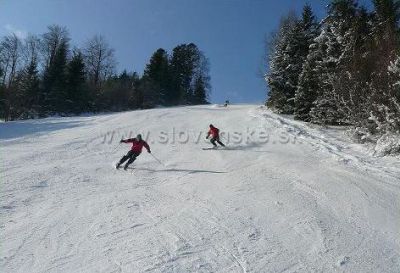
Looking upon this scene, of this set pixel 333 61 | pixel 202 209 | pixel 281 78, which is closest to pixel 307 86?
pixel 333 61

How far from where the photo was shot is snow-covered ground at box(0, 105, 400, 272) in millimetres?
8453

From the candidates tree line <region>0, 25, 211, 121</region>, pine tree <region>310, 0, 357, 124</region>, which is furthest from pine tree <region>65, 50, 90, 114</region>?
pine tree <region>310, 0, 357, 124</region>

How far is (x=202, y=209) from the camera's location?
11422mm

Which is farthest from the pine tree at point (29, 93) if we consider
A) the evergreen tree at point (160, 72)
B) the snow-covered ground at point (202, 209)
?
the snow-covered ground at point (202, 209)

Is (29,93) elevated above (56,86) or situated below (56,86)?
below

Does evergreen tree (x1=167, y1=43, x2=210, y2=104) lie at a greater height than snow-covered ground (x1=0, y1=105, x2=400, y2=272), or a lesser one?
greater

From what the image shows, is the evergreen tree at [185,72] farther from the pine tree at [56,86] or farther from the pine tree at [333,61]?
the pine tree at [333,61]

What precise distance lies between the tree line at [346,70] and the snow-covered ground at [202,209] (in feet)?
7.70

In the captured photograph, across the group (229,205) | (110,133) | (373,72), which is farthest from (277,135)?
(229,205)

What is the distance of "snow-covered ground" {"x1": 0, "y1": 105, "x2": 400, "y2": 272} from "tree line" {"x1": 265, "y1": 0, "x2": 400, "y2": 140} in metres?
2.35

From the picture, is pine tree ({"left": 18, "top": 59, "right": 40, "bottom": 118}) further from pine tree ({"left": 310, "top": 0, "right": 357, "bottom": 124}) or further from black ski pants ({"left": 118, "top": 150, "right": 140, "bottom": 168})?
black ski pants ({"left": 118, "top": 150, "right": 140, "bottom": 168})

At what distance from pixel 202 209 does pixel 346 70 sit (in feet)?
54.3

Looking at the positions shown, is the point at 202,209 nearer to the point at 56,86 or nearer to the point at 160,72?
the point at 56,86

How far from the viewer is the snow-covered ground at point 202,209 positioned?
8.45 metres
